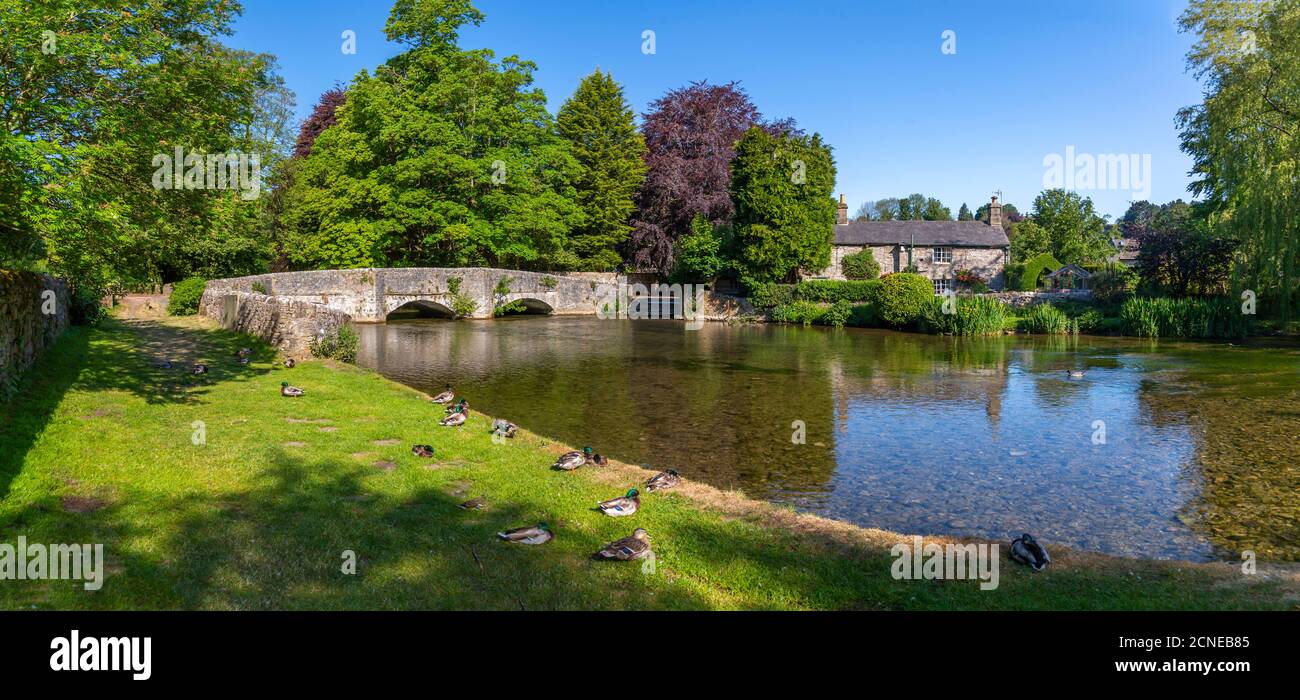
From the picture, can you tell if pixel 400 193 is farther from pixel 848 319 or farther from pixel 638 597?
pixel 638 597

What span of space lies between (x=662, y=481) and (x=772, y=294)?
3684 centimetres

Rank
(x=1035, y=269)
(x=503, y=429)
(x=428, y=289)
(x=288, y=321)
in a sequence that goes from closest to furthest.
→ (x=503, y=429)
(x=288, y=321)
(x=428, y=289)
(x=1035, y=269)

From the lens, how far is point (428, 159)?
39.8 meters

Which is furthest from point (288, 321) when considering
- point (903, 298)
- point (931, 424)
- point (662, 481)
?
point (903, 298)

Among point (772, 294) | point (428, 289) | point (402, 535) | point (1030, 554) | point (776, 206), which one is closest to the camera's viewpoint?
point (402, 535)

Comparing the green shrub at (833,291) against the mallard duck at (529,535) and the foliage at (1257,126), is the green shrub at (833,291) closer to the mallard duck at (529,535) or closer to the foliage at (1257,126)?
the foliage at (1257,126)

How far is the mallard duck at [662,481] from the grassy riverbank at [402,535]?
0.23m

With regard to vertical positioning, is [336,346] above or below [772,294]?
below

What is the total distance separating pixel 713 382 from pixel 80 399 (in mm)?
14289

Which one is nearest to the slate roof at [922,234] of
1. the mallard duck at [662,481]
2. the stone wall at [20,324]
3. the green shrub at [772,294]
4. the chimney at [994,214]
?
the chimney at [994,214]

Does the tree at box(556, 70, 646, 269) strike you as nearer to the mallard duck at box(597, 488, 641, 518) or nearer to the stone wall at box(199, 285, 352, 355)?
the stone wall at box(199, 285, 352, 355)

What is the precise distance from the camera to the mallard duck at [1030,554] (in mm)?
7000

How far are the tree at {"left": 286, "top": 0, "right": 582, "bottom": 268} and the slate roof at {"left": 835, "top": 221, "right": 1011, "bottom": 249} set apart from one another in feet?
83.1

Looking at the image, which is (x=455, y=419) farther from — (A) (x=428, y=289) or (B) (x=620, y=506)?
(A) (x=428, y=289)
